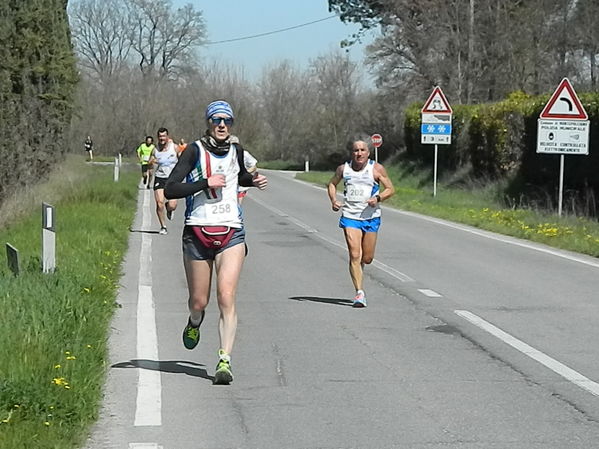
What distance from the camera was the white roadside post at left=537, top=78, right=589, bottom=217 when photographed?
2008cm

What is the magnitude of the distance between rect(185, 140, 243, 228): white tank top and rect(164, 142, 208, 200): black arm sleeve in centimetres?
3

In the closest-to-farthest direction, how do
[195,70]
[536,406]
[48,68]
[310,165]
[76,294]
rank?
1. [536,406]
2. [76,294]
3. [48,68]
4. [310,165]
5. [195,70]

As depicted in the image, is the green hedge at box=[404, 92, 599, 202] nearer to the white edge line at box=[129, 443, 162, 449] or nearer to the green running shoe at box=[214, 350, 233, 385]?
the green running shoe at box=[214, 350, 233, 385]

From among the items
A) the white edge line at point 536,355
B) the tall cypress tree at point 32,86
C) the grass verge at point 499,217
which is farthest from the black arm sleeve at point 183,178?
the tall cypress tree at point 32,86

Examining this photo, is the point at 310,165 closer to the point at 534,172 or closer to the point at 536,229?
the point at 534,172

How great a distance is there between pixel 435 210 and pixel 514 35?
1748 centimetres

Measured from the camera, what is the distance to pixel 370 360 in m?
8.47

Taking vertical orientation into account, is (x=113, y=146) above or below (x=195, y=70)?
below

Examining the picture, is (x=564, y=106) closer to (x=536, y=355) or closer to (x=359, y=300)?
(x=359, y=300)

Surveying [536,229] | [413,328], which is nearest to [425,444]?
[413,328]

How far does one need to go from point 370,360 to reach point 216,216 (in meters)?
1.88

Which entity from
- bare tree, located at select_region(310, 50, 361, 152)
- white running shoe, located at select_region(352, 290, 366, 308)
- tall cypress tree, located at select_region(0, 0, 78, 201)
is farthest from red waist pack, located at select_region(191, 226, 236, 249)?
bare tree, located at select_region(310, 50, 361, 152)

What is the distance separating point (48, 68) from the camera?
26547mm

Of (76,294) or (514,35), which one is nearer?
(76,294)
